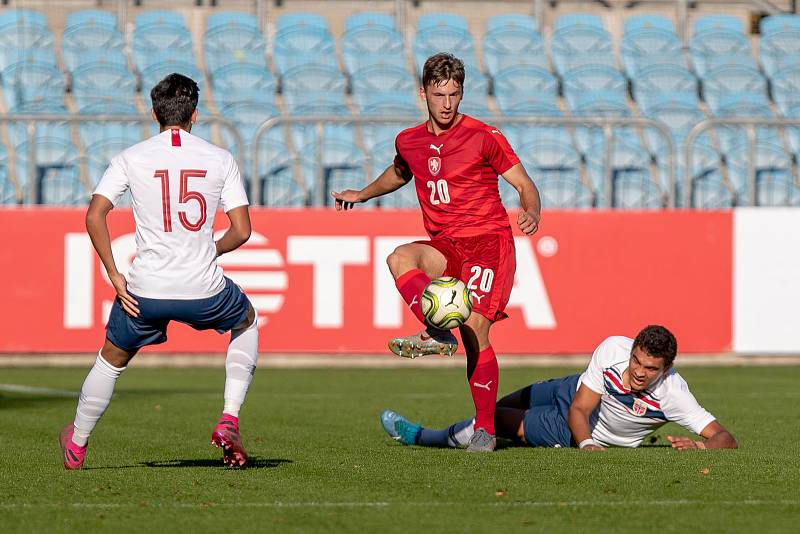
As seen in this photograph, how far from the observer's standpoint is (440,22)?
19.9m

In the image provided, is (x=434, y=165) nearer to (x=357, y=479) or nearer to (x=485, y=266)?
(x=485, y=266)

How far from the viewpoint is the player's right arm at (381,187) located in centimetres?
846

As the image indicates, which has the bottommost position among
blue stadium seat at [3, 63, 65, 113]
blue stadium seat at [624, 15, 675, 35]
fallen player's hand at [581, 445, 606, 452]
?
fallen player's hand at [581, 445, 606, 452]

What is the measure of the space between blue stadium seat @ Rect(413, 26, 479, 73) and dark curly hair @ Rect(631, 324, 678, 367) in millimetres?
11945

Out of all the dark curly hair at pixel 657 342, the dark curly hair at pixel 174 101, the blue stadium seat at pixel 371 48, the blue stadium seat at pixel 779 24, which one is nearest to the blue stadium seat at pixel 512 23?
the blue stadium seat at pixel 371 48

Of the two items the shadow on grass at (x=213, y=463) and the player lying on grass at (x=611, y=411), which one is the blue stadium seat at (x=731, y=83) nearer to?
the player lying on grass at (x=611, y=411)

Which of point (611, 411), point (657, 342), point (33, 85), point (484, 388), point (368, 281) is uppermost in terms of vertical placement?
point (33, 85)

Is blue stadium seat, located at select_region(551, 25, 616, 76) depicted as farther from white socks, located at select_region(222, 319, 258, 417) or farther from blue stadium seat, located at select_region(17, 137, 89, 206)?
white socks, located at select_region(222, 319, 258, 417)

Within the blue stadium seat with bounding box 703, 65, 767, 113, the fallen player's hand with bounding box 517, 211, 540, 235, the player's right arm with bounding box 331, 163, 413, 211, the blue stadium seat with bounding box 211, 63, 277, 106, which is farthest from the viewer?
the blue stadium seat with bounding box 703, 65, 767, 113

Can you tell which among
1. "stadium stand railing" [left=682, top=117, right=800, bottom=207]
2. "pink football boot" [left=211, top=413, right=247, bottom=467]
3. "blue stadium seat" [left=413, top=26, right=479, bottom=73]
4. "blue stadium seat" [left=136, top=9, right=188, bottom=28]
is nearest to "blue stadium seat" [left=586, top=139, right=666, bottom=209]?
"stadium stand railing" [left=682, top=117, right=800, bottom=207]

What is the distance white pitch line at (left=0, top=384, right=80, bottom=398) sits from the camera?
11.8m

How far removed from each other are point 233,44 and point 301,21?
4.02ft

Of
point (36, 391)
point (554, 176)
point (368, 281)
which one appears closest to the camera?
point (36, 391)

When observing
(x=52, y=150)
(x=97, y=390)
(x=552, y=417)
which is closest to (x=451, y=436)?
(x=552, y=417)
